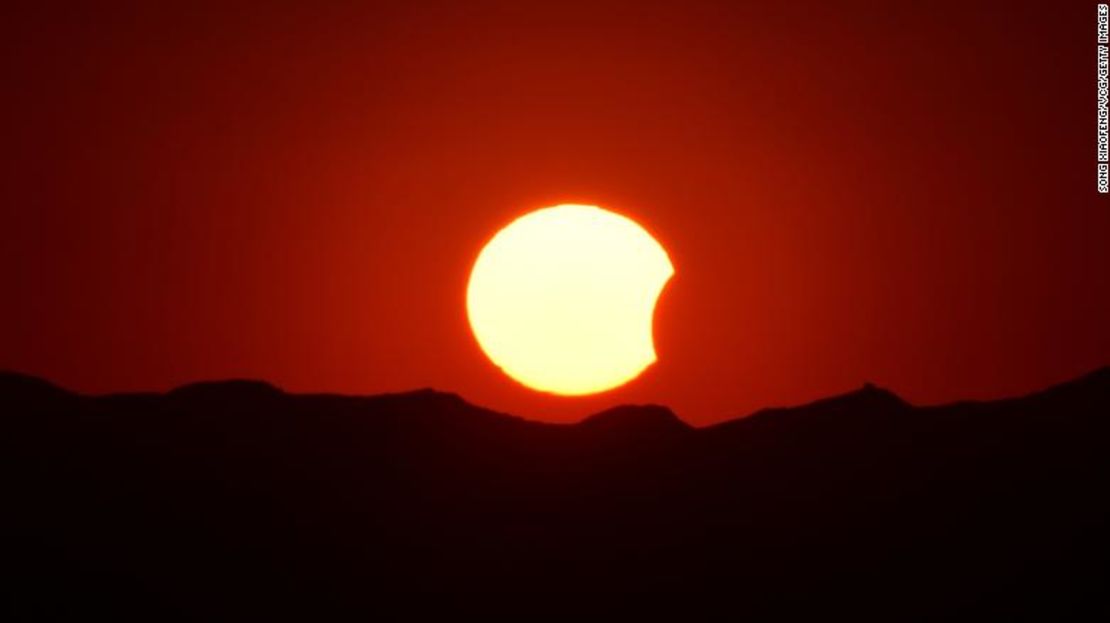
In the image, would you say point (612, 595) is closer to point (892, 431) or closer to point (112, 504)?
point (892, 431)

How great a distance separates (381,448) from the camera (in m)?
35.0

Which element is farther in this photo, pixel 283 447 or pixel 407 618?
pixel 283 447

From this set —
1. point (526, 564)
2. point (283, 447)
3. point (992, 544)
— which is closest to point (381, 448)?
point (283, 447)

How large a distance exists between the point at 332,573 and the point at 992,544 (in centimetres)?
1245

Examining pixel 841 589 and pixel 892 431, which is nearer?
pixel 841 589

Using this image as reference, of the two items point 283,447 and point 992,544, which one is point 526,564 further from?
point 992,544

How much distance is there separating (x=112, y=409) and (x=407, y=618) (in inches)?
322

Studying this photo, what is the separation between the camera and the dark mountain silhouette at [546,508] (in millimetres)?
31812

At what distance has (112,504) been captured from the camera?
33062 mm

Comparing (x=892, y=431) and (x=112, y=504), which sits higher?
(x=892, y=431)

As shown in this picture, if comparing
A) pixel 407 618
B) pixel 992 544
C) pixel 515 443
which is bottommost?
pixel 407 618

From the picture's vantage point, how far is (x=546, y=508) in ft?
111

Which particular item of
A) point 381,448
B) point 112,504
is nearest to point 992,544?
point 381,448

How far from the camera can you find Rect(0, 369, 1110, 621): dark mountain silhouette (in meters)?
31.8
